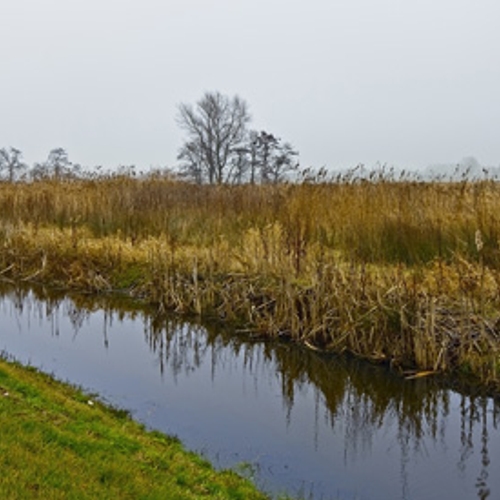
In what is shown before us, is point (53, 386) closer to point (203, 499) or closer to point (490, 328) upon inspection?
point (203, 499)

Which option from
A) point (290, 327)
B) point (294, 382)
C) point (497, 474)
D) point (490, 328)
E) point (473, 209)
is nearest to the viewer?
point (497, 474)

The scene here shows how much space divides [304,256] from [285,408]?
2406 mm

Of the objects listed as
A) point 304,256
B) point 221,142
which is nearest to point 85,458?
point 304,256

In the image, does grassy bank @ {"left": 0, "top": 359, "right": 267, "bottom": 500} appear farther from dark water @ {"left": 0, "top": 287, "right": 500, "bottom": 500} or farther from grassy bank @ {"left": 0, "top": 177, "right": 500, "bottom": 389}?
grassy bank @ {"left": 0, "top": 177, "right": 500, "bottom": 389}

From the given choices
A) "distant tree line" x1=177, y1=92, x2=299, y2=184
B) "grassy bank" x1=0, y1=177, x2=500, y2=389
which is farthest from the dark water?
"distant tree line" x1=177, y1=92, x2=299, y2=184

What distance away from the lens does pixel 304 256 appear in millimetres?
6867

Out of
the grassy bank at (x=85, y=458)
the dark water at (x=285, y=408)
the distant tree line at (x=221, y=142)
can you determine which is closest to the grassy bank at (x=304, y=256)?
the dark water at (x=285, y=408)

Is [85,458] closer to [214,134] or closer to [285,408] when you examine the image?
[285,408]

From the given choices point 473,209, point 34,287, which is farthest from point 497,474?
point 34,287

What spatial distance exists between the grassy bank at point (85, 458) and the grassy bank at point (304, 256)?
93.9 inches

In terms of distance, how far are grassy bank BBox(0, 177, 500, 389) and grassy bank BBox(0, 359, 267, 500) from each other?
2.38 m

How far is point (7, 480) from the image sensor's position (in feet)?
7.68

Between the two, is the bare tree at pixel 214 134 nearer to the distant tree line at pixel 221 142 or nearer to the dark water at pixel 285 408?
the distant tree line at pixel 221 142

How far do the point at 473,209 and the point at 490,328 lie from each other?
2285 mm
